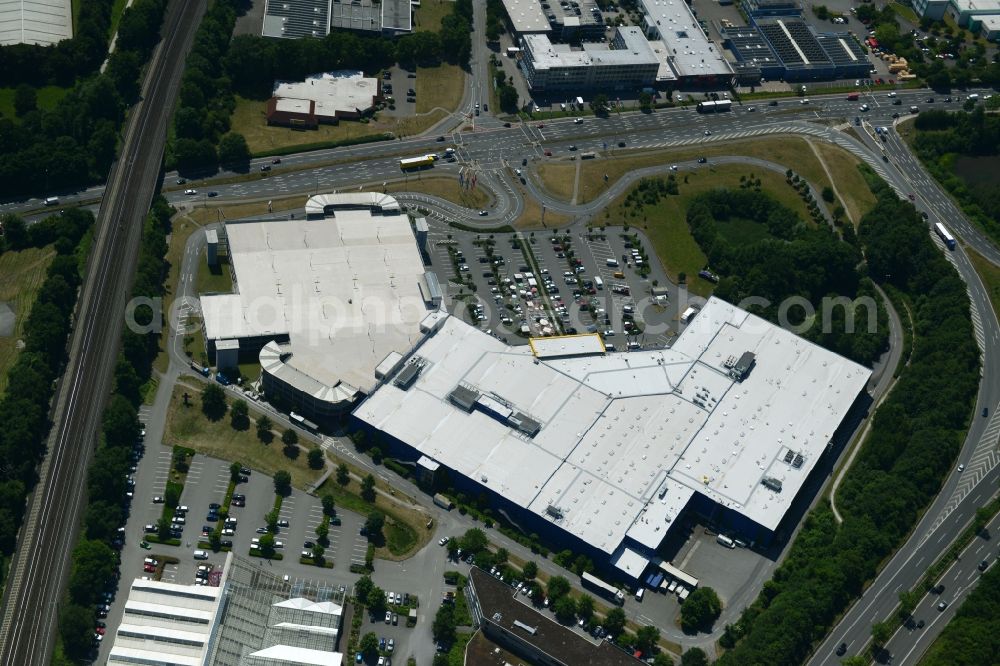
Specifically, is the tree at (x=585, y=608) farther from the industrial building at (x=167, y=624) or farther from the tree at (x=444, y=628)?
the industrial building at (x=167, y=624)

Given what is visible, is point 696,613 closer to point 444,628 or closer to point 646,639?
point 646,639

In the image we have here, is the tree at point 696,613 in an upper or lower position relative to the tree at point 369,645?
upper

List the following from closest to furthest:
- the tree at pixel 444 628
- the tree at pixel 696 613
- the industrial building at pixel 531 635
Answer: the industrial building at pixel 531 635 < the tree at pixel 444 628 < the tree at pixel 696 613

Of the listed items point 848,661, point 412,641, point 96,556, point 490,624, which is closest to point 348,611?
point 412,641

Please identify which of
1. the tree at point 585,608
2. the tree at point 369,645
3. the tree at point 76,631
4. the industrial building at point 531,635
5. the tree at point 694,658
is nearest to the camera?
the tree at point 76,631

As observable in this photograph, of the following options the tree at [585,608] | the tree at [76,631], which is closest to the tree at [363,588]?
the tree at [585,608]

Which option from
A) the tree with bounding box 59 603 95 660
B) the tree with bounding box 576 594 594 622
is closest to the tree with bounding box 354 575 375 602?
the tree with bounding box 576 594 594 622

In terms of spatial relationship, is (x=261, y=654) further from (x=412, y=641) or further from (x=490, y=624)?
(x=490, y=624)
